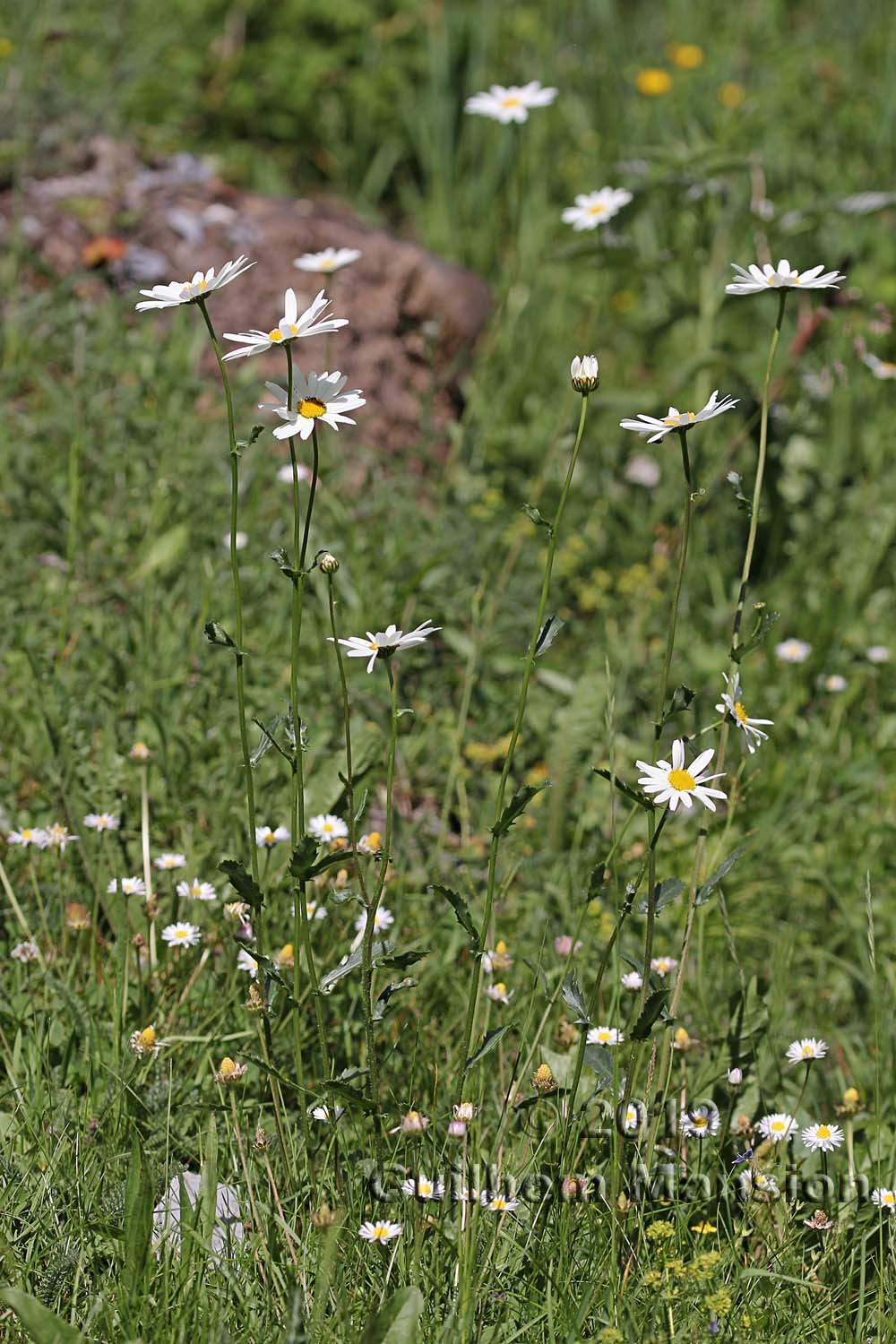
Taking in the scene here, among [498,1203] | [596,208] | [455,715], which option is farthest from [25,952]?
[596,208]

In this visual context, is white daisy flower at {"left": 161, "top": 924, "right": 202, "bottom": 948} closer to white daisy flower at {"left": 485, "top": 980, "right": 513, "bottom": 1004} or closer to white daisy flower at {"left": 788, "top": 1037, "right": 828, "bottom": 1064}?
white daisy flower at {"left": 485, "top": 980, "right": 513, "bottom": 1004}

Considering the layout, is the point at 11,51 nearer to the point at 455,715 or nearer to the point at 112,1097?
the point at 455,715

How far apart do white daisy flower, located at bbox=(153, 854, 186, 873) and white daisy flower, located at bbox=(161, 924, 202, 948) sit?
88 millimetres

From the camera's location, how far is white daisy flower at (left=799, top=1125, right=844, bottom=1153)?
5.72ft

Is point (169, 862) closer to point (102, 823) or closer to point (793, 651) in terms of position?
point (102, 823)

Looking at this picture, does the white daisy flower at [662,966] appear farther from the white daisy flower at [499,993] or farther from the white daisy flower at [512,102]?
the white daisy flower at [512,102]

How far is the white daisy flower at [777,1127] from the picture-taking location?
175cm

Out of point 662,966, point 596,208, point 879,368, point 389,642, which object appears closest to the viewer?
point 389,642

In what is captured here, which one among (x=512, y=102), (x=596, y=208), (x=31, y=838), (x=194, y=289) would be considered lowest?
(x=31, y=838)

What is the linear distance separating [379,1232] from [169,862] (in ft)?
2.25

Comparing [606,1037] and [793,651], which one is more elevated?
[606,1037]

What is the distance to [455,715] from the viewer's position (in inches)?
111

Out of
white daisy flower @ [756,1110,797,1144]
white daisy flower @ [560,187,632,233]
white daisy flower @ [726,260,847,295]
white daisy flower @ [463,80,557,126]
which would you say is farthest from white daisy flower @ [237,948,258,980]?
white daisy flower @ [463,80,557,126]

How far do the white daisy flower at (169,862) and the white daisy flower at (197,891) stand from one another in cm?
3
